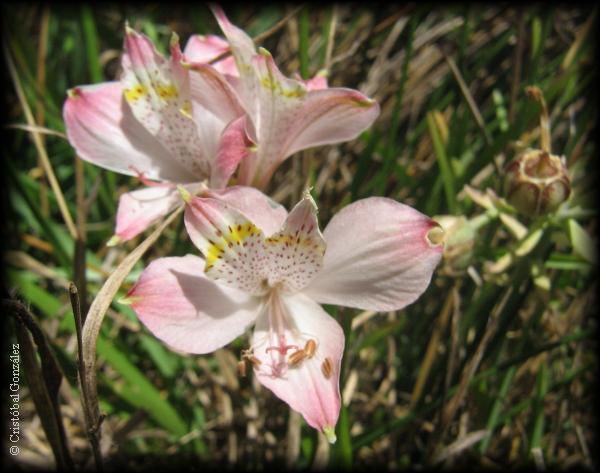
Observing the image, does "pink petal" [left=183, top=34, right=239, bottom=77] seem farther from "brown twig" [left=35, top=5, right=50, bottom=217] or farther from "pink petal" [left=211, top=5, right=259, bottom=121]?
"brown twig" [left=35, top=5, right=50, bottom=217]

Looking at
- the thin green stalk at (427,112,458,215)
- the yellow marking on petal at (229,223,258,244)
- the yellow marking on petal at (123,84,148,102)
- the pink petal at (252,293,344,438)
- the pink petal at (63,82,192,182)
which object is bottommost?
the pink petal at (252,293,344,438)

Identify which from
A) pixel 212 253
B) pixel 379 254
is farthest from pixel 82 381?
pixel 379 254

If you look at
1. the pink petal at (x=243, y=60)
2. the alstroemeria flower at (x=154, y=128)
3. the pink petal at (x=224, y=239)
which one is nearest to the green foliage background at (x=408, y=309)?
the alstroemeria flower at (x=154, y=128)

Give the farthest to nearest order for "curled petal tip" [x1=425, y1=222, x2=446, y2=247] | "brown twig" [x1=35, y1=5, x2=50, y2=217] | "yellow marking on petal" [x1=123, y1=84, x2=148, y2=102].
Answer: "brown twig" [x1=35, y1=5, x2=50, y2=217] → "yellow marking on petal" [x1=123, y1=84, x2=148, y2=102] → "curled petal tip" [x1=425, y1=222, x2=446, y2=247]

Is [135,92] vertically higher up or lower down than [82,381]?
higher up

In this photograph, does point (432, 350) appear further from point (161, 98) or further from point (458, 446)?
point (161, 98)

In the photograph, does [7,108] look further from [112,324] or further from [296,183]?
[296,183]

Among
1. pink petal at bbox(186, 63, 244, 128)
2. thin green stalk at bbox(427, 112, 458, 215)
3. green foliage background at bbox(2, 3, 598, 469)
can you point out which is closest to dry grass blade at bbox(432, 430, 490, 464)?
green foliage background at bbox(2, 3, 598, 469)

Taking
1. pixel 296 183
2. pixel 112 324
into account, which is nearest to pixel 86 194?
pixel 112 324
